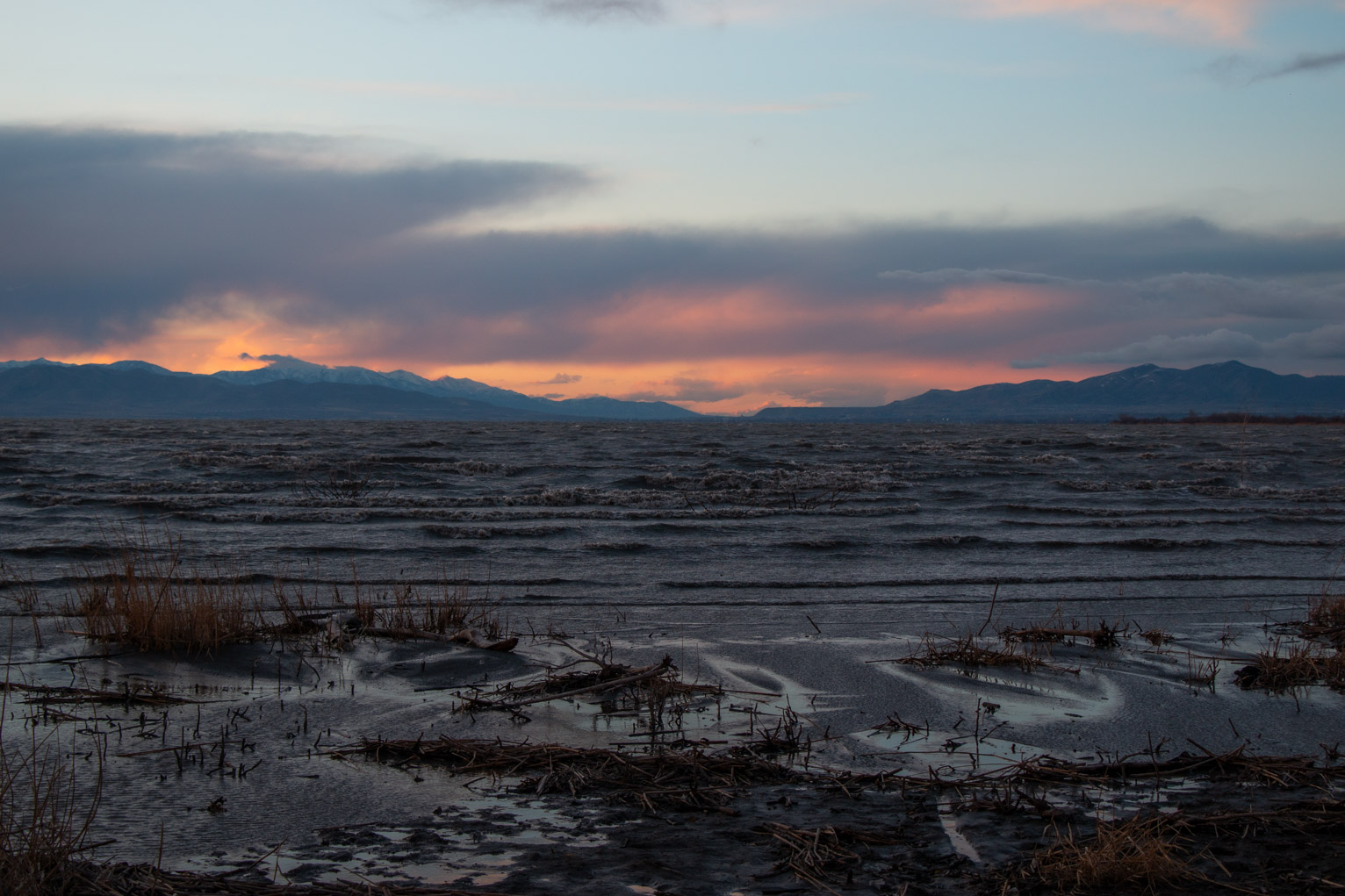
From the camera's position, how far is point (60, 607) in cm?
936

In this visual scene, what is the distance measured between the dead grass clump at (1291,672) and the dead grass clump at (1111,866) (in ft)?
13.1

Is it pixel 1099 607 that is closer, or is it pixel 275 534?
pixel 1099 607

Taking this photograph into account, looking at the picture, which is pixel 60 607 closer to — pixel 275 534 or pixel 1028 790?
pixel 275 534

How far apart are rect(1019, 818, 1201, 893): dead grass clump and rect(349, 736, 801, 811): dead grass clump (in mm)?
1468

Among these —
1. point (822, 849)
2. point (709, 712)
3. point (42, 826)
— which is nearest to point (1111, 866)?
point (822, 849)

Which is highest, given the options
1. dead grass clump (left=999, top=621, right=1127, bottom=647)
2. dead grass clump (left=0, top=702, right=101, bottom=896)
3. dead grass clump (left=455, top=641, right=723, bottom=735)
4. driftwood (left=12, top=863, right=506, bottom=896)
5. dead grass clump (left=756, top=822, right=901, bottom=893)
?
dead grass clump (left=0, top=702, right=101, bottom=896)

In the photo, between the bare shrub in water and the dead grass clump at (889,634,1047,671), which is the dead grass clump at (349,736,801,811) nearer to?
the bare shrub in water

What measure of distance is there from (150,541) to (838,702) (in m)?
13.0

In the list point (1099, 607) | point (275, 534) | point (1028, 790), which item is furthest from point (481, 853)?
point (275, 534)

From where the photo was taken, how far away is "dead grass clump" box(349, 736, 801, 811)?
451 centimetres

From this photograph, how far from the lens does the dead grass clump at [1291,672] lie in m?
6.88

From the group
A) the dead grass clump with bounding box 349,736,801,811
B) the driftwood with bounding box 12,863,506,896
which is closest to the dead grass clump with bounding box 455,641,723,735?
the dead grass clump with bounding box 349,736,801,811

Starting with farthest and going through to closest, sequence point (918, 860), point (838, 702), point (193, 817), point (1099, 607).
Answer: point (1099, 607), point (838, 702), point (193, 817), point (918, 860)

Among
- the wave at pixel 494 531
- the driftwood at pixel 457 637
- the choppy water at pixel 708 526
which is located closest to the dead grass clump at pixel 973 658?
the choppy water at pixel 708 526
